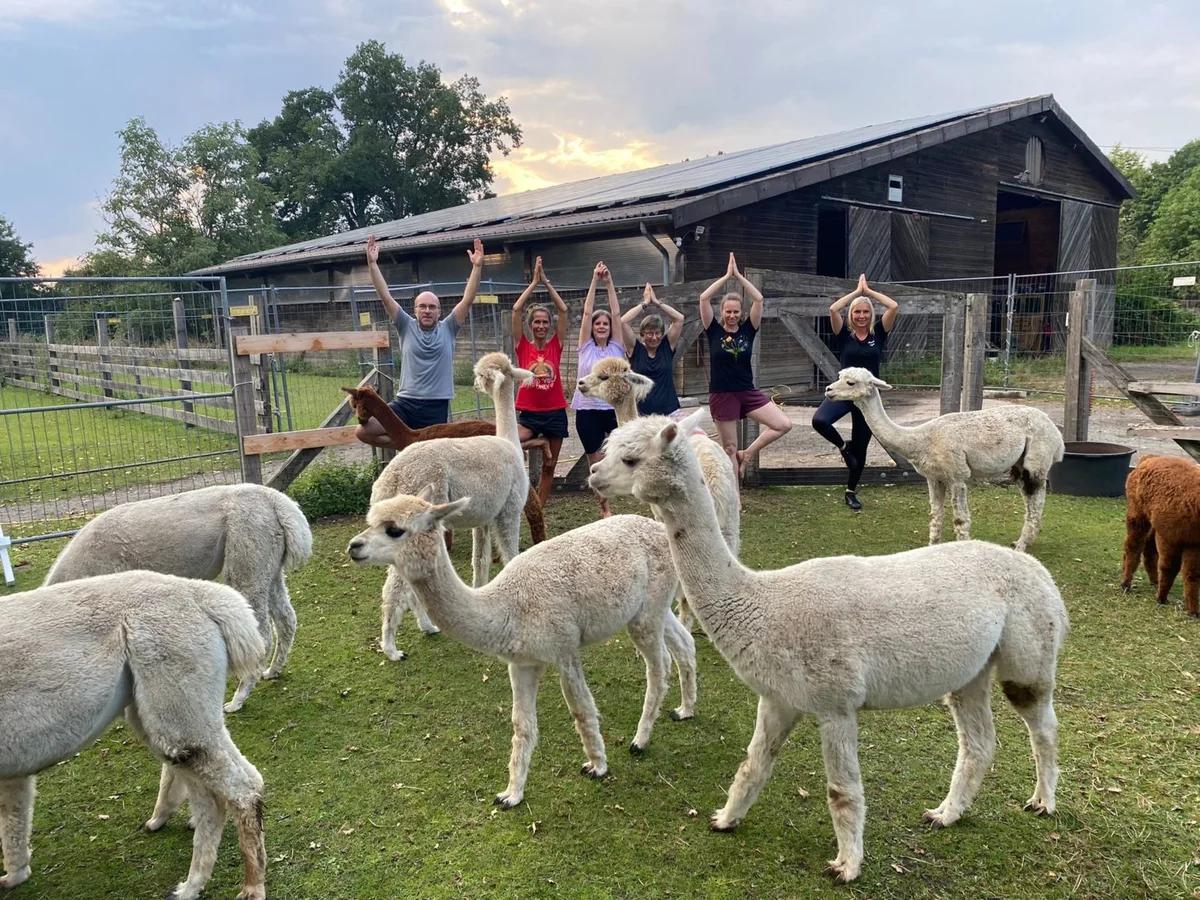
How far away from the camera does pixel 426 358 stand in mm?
6402

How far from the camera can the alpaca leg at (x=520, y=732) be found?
3154 millimetres

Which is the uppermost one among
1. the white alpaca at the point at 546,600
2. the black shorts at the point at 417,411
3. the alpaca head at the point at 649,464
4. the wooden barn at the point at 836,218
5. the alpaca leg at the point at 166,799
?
the wooden barn at the point at 836,218

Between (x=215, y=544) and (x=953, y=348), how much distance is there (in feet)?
24.7

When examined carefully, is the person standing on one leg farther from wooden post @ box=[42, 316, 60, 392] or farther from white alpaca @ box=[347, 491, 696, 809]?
wooden post @ box=[42, 316, 60, 392]

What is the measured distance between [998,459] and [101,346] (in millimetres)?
11056

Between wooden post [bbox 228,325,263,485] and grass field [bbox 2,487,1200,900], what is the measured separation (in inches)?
113

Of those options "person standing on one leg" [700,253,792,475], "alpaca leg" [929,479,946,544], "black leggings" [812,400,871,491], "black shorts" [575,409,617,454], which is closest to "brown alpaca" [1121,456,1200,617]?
"alpaca leg" [929,479,946,544]

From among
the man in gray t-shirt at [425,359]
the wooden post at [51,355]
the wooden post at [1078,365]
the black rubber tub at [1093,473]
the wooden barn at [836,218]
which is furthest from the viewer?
the wooden barn at [836,218]

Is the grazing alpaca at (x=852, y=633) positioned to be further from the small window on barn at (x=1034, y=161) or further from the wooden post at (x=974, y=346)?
the small window on barn at (x=1034, y=161)

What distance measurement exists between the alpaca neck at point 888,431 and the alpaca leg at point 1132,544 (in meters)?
1.60

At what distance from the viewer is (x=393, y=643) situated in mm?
4539

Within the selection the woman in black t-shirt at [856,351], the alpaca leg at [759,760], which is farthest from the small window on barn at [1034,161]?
the alpaca leg at [759,760]

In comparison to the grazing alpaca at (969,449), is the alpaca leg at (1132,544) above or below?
below

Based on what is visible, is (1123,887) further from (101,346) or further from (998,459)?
(101,346)
